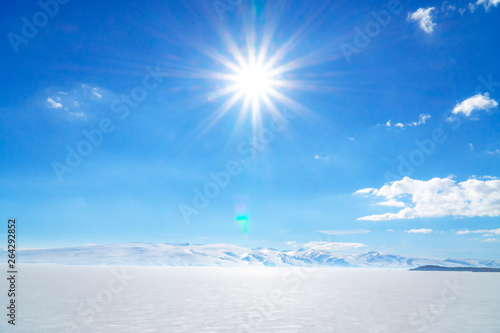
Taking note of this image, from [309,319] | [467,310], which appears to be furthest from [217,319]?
[467,310]

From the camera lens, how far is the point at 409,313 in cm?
3575

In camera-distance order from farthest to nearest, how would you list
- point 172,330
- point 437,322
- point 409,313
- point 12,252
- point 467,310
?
point 467,310
point 409,313
point 437,322
point 12,252
point 172,330

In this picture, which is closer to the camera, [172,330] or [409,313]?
[172,330]

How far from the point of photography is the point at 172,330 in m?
25.6

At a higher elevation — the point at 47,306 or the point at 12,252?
the point at 12,252

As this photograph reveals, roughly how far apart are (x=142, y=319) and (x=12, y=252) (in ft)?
41.6

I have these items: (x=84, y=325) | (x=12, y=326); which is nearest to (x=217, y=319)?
(x=84, y=325)

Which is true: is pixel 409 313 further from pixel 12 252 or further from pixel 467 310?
pixel 12 252

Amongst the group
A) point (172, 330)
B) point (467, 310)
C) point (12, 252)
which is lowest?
point (467, 310)

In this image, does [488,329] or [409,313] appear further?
[409,313]

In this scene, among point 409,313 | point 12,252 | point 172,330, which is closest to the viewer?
point 172,330

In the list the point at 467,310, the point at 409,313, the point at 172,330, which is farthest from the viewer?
the point at 467,310

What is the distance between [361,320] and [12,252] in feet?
105

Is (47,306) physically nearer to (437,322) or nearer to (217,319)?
(217,319)
